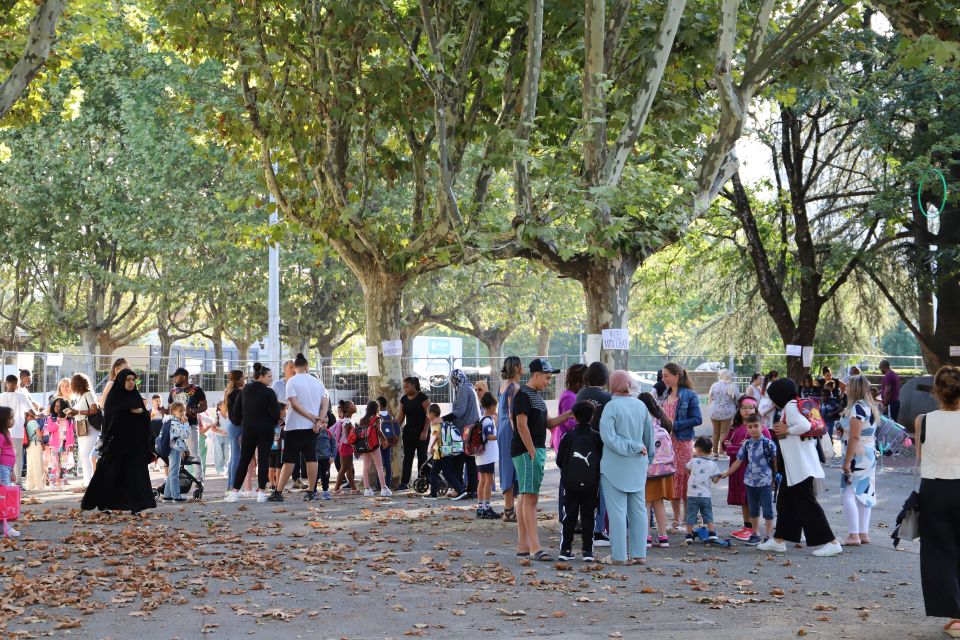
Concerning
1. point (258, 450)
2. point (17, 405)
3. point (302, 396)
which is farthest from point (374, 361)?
point (17, 405)

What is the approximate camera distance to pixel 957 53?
8086 mm

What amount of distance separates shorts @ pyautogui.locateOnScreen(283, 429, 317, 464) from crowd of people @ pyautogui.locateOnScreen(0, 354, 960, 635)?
0.02 meters

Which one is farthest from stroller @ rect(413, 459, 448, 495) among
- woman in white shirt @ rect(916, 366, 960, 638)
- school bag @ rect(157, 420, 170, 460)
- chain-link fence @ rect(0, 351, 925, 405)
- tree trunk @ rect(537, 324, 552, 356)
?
tree trunk @ rect(537, 324, 552, 356)

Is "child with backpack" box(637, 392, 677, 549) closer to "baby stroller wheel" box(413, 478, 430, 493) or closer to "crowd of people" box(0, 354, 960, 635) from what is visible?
"crowd of people" box(0, 354, 960, 635)

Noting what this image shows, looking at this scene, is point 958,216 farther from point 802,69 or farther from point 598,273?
point 598,273

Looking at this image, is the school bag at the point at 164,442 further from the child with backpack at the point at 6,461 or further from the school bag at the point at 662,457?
the school bag at the point at 662,457

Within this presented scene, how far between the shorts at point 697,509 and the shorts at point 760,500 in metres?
0.46

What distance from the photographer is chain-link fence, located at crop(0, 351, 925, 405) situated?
2556 cm

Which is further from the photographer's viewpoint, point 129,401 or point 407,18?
point 407,18

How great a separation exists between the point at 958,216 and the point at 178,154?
846 inches

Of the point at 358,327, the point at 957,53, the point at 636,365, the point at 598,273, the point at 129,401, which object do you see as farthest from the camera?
the point at 358,327

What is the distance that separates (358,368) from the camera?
89.5 feet

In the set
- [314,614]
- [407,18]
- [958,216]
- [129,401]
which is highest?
[407,18]

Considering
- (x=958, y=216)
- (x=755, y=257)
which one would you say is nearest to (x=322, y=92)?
(x=755, y=257)
